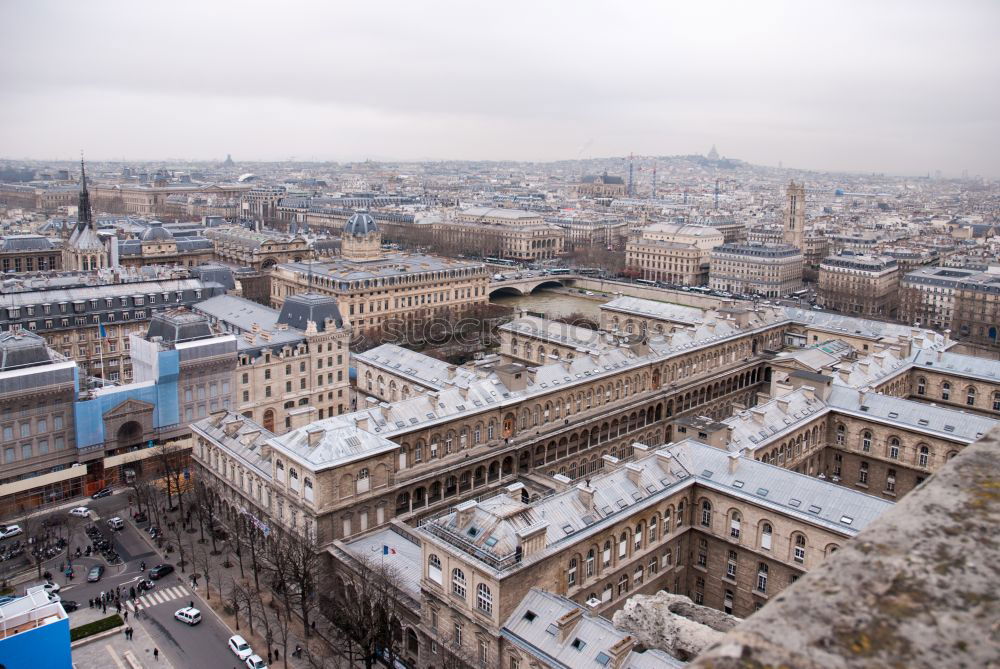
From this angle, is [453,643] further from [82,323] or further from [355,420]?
[82,323]

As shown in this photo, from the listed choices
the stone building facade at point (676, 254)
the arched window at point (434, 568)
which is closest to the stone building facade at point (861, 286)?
the stone building facade at point (676, 254)

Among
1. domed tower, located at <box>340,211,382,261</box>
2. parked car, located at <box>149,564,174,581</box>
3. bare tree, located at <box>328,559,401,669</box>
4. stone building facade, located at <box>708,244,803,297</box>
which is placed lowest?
parked car, located at <box>149,564,174,581</box>

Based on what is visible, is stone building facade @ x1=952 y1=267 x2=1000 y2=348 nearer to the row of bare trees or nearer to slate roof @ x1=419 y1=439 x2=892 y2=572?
slate roof @ x1=419 y1=439 x2=892 y2=572

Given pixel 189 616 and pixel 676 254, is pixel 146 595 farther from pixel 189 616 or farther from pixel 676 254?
pixel 676 254

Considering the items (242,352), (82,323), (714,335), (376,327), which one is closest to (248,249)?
(376,327)

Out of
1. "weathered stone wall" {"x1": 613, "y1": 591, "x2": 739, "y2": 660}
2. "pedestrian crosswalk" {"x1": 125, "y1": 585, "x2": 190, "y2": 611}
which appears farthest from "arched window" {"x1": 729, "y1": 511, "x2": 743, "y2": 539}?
"pedestrian crosswalk" {"x1": 125, "y1": 585, "x2": 190, "y2": 611}

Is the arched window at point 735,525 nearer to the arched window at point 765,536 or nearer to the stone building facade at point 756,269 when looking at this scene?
the arched window at point 765,536
